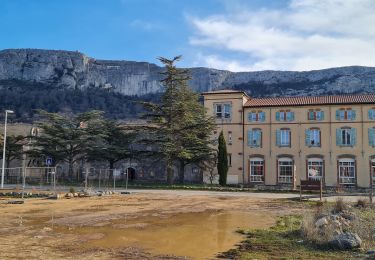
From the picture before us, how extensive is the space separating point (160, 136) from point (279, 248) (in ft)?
95.8

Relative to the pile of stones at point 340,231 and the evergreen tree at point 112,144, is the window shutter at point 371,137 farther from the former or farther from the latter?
the pile of stones at point 340,231

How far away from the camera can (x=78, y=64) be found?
119m

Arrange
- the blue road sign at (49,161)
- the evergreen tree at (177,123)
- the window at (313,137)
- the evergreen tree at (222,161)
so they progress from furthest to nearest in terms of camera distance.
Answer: the blue road sign at (49,161)
the window at (313,137)
the evergreen tree at (222,161)
the evergreen tree at (177,123)

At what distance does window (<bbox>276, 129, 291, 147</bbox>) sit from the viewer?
1596 inches

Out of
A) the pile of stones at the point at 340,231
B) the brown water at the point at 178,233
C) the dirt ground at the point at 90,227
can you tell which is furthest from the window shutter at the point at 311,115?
the pile of stones at the point at 340,231

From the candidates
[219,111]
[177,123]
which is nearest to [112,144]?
[177,123]

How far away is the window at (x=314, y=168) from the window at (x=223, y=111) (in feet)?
29.7

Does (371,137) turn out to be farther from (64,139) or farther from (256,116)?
(64,139)

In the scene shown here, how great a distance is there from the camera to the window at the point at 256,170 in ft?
134

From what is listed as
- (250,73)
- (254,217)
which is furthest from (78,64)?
(254,217)

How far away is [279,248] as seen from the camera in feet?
29.7

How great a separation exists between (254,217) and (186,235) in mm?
4871

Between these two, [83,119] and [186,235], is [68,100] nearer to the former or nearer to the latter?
[83,119]

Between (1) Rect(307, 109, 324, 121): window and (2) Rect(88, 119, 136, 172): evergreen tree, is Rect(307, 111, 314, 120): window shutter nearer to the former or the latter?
(1) Rect(307, 109, 324, 121): window
